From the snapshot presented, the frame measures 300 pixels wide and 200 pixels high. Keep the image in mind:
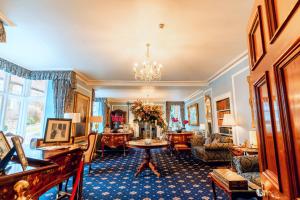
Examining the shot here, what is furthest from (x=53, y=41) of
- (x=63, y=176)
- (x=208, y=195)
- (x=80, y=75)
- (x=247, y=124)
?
→ (x=247, y=124)

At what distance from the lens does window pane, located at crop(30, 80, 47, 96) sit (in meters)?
4.84

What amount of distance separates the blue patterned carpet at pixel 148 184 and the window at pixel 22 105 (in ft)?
7.36

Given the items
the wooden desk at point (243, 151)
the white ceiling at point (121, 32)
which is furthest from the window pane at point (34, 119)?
the wooden desk at point (243, 151)

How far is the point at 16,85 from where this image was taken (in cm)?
445

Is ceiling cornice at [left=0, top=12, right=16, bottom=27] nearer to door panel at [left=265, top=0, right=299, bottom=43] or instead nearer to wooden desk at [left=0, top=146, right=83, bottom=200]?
wooden desk at [left=0, top=146, right=83, bottom=200]

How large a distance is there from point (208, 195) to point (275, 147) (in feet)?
7.57

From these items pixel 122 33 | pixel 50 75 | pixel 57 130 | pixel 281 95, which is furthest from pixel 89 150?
pixel 281 95

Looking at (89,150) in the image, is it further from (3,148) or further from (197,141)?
(197,141)

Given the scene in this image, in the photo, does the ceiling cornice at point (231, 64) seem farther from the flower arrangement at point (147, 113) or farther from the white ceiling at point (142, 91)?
the flower arrangement at point (147, 113)

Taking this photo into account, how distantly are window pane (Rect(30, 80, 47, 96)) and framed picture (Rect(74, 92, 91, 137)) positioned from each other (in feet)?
3.34

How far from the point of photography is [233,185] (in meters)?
1.66

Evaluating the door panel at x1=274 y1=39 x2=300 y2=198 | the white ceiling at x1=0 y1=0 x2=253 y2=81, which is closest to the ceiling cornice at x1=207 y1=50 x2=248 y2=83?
the white ceiling at x1=0 y1=0 x2=253 y2=81

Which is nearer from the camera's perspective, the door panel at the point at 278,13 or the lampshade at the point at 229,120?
the door panel at the point at 278,13

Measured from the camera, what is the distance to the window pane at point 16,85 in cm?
426
